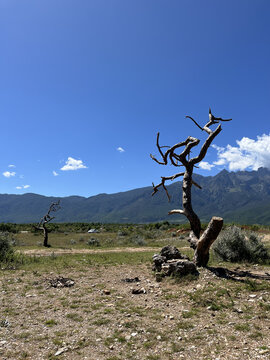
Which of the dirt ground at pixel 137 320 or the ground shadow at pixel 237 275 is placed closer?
the dirt ground at pixel 137 320

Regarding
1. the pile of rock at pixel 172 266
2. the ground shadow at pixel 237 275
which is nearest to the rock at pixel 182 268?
the pile of rock at pixel 172 266

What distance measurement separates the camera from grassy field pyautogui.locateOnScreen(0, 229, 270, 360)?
213 inches

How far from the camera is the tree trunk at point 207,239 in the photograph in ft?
36.7

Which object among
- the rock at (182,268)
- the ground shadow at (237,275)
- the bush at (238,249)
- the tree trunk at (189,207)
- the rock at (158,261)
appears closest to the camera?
the ground shadow at (237,275)

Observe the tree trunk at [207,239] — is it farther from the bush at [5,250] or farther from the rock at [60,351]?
the bush at [5,250]

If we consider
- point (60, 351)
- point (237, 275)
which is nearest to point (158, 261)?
point (237, 275)

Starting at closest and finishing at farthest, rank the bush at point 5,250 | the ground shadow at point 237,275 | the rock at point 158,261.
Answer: the ground shadow at point 237,275 → the rock at point 158,261 → the bush at point 5,250

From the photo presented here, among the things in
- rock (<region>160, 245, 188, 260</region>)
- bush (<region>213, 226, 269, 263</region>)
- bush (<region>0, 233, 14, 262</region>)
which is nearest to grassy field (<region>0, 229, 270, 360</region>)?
rock (<region>160, 245, 188, 260</region>)

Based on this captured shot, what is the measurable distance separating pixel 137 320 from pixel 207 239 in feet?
19.0

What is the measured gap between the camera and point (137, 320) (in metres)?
7.09

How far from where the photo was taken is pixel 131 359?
5094 millimetres

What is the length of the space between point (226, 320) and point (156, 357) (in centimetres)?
272

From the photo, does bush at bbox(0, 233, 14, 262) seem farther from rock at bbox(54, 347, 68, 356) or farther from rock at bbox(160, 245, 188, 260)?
rock at bbox(54, 347, 68, 356)

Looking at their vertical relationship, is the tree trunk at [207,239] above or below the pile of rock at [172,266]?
above
